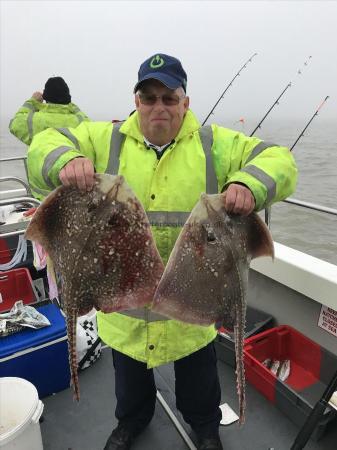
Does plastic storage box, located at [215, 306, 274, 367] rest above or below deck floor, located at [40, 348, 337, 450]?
above

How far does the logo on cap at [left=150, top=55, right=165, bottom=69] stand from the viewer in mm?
1814

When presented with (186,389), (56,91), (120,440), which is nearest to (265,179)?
(186,389)

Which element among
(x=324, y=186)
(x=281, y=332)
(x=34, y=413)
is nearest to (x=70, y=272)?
(x=34, y=413)

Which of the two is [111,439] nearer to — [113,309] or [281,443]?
[281,443]

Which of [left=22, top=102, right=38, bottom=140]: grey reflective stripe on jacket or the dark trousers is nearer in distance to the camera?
the dark trousers

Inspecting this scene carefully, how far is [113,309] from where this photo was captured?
1.67 meters

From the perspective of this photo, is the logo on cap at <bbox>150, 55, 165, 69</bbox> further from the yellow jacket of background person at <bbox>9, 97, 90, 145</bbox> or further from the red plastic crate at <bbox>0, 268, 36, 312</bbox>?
the yellow jacket of background person at <bbox>9, 97, 90, 145</bbox>

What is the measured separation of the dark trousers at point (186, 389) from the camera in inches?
90.6

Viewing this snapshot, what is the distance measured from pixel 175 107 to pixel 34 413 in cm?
187

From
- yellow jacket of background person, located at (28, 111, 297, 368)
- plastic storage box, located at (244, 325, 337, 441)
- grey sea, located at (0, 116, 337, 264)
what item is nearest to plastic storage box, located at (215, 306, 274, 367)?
plastic storage box, located at (244, 325, 337, 441)

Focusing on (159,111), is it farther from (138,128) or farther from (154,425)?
(154,425)

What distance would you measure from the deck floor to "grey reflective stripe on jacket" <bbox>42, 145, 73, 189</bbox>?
1938 mm

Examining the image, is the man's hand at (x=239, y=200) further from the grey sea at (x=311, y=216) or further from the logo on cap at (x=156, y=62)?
the grey sea at (x=311, y=216)

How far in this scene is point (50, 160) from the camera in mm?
1639
